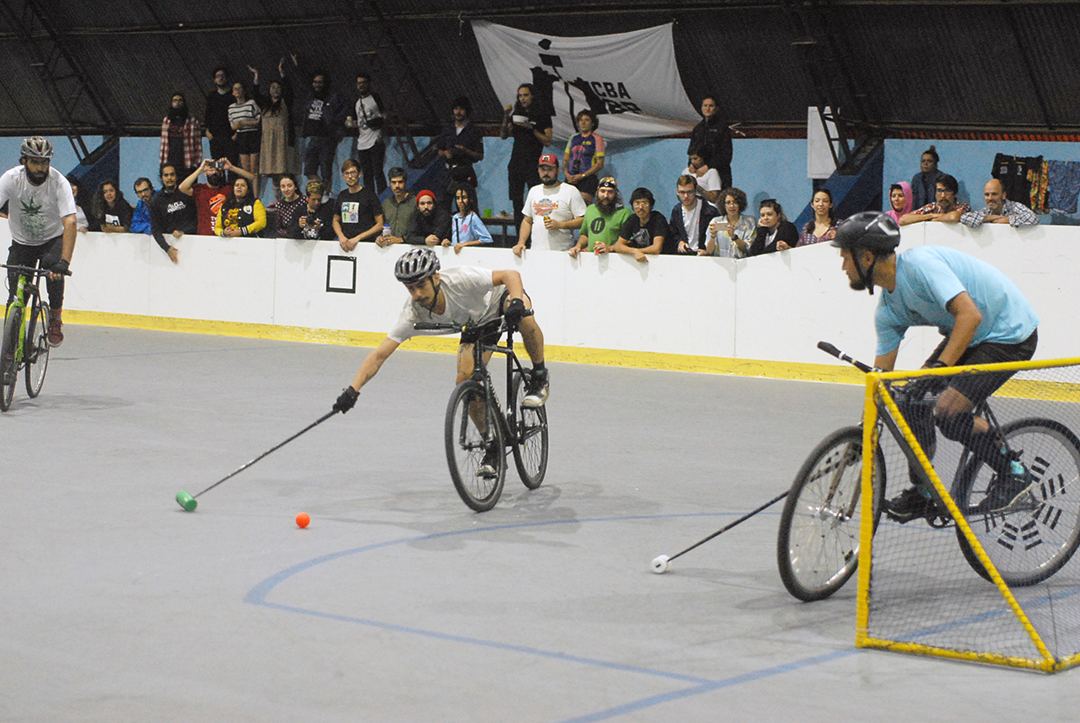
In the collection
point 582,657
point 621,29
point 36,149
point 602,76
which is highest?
point 621,29

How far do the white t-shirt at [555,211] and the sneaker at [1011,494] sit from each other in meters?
9.87

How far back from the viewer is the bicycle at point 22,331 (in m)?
10.2

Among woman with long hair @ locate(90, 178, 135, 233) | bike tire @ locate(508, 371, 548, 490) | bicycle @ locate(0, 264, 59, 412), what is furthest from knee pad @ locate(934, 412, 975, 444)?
woman with long hair @ locate(90, 178, 135, 233)

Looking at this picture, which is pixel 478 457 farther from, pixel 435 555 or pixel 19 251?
pixel 19 251

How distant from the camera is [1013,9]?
15539mm

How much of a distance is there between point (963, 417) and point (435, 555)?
2466mm

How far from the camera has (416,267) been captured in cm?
686

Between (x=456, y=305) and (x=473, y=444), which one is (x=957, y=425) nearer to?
(x=473, y=444)

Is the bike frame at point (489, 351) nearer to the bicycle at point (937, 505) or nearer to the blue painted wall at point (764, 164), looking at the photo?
the bicycle at point (937, 505)

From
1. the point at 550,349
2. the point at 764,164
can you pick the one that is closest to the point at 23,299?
the point at 550,349

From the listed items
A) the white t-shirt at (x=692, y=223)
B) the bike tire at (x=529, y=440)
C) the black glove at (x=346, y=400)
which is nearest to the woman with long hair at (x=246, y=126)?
the white t-shirt at (x=692, y=223)

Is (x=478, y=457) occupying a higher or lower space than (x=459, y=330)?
lower

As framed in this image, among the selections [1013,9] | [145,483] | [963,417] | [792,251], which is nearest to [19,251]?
[145,483]

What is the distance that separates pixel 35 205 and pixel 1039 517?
26.5ft
